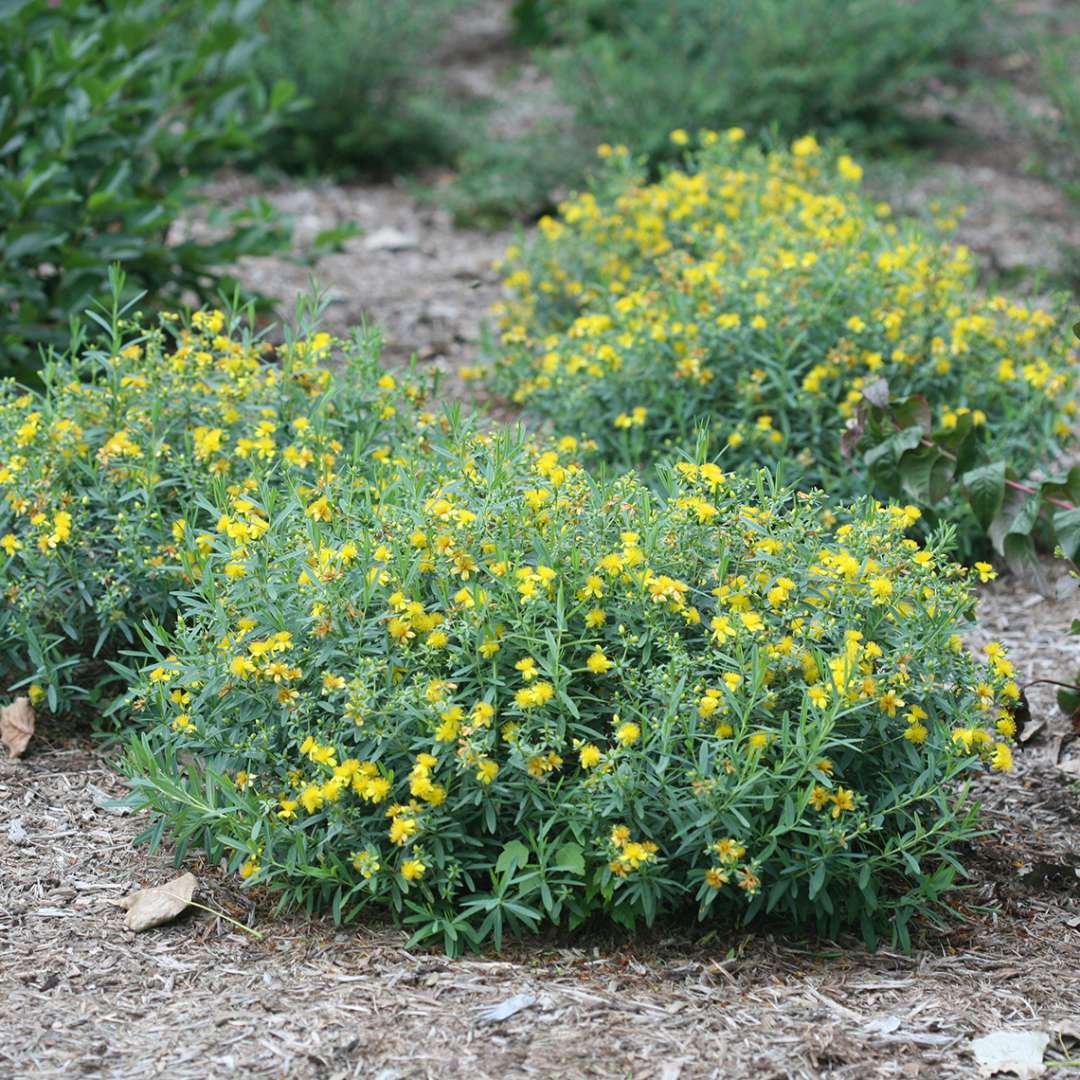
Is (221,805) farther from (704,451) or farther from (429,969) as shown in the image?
(704,451)

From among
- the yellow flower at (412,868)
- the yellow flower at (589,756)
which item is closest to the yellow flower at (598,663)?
the yellow flower at (589,756)

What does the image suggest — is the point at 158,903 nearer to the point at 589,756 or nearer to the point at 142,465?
the point at 589,756

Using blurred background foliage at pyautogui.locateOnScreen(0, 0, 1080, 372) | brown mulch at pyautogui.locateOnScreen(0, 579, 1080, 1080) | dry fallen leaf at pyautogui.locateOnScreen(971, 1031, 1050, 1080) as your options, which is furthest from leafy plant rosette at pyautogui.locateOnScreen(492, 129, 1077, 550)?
dry fallen leaf at pyautogui.locateOnScreen(971, 1031, 1050, 1080)

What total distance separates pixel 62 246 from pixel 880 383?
257 cm

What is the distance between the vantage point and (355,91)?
8.02 meters

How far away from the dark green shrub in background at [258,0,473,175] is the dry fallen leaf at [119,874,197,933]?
5.80 metres

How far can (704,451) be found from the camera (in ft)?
9.58

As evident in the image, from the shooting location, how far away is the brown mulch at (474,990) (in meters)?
2.27

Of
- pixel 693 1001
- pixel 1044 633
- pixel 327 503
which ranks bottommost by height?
pixel 1044 633

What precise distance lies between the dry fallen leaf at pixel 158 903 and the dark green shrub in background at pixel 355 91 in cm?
580

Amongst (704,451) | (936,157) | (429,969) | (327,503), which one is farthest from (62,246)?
(936,157)

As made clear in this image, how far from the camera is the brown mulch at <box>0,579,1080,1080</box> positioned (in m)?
2.27

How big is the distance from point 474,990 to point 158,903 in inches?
24.8

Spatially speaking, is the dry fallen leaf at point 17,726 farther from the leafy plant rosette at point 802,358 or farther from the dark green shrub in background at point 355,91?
the dark green shrub in background at point 355,91
